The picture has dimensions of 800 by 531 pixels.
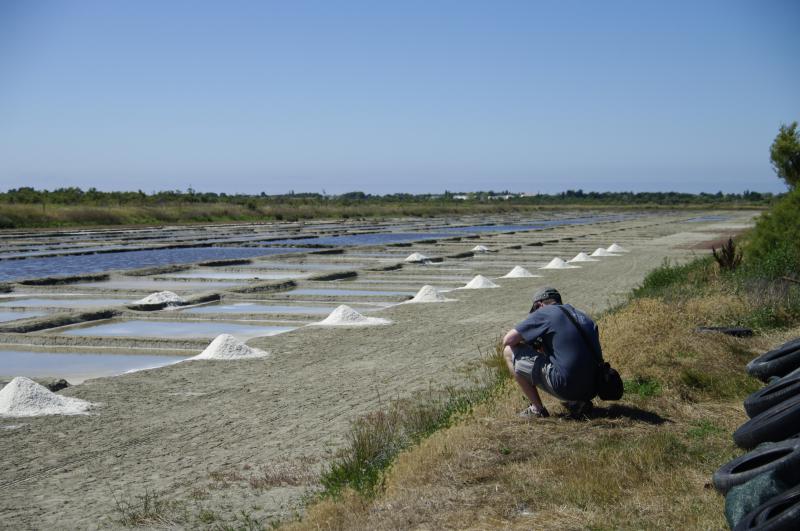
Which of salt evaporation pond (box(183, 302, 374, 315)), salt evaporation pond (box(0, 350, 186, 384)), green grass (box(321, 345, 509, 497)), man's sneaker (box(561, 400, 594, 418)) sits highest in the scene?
man's sneaker (box(561, 400, 594, 418))

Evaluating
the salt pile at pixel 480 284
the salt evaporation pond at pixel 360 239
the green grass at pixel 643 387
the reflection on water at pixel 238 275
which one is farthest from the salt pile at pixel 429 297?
the salt evaporation pond at pixel 360 239

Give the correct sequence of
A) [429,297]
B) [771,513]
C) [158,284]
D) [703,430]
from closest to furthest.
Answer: [771,513] < [703,430] < [429,297] < [158,284]

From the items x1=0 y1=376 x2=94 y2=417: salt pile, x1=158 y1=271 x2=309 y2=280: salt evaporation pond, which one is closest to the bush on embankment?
x1=0 y1=376 x2=94 y2=417: salt pile

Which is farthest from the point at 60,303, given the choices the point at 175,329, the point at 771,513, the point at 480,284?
the point at 771,513

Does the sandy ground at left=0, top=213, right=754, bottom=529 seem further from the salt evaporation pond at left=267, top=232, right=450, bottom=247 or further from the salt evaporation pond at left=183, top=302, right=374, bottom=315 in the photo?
the salt evaporation pond at left=267, top=232, right=450, bottom=247

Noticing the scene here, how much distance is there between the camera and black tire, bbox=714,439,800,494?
414 cm

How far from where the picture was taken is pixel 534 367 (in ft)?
19.7

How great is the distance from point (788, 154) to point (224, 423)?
97.3 feet

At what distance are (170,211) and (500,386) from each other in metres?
60.9

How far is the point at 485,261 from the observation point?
2652 cm

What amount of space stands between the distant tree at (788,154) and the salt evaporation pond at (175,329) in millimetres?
24428

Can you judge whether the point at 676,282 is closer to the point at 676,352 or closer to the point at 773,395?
the point at 676,352

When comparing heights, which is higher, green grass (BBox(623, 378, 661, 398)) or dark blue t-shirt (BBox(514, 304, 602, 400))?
dark blue t-shirt (BBox(514, 304, 602, 400))

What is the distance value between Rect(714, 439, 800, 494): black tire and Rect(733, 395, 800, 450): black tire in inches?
16.2
